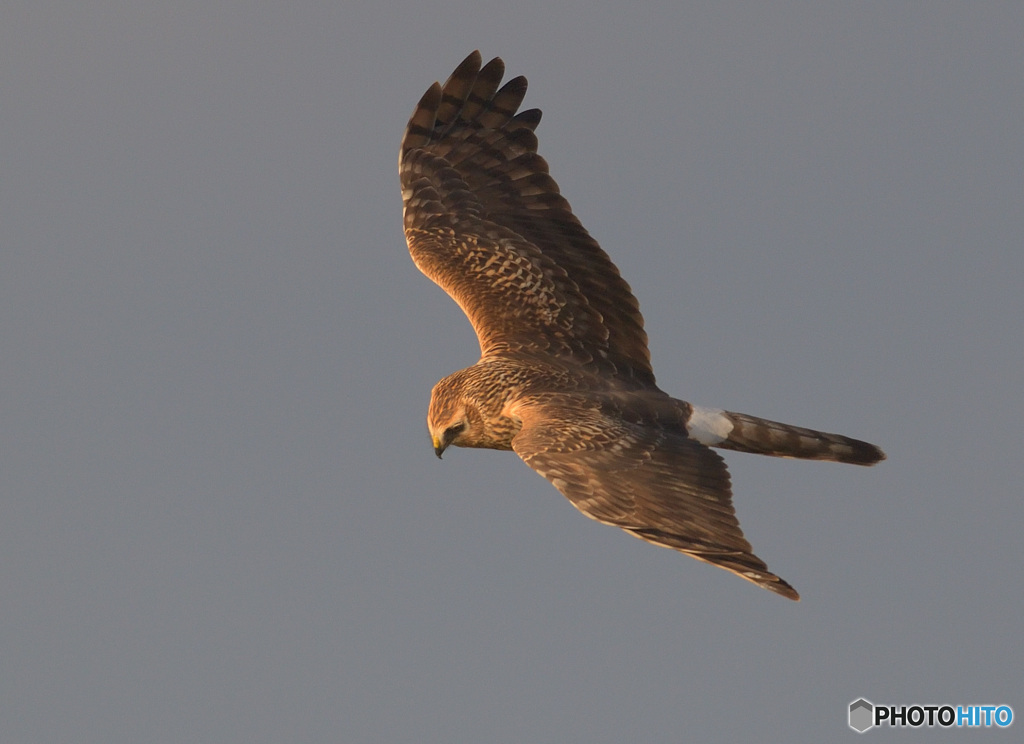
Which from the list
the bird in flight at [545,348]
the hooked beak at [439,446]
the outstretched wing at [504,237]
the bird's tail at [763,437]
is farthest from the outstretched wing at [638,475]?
the outstretched wing at [504,237]

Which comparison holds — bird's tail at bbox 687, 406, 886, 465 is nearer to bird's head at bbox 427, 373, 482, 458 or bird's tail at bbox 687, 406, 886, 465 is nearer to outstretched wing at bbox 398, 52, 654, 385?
outstretched wing at bbox 398, 52, 654, 385

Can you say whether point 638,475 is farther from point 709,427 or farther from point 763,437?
point 763,437

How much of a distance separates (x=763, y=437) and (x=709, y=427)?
0.48 metres

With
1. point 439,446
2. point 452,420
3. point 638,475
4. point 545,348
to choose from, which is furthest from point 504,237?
point 638,475

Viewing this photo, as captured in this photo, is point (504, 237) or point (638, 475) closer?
point (638, 475)

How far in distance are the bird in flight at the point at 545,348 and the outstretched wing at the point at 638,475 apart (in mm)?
17

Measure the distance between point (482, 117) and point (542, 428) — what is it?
399 cm

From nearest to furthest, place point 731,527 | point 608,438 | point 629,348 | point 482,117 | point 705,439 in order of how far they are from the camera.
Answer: point 731,527
point 608,438
point 705,439
point 629,348
point 482,117

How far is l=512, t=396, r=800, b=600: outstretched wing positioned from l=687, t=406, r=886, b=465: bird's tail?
266 mm

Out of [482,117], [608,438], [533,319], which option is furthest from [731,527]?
[482,117]

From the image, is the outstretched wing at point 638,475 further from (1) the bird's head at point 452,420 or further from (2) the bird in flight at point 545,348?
(1) the bird's head at point 452,420

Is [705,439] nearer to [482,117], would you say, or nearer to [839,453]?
[839,453]

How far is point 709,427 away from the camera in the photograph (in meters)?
12.7

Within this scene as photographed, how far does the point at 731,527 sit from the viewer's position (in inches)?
424
